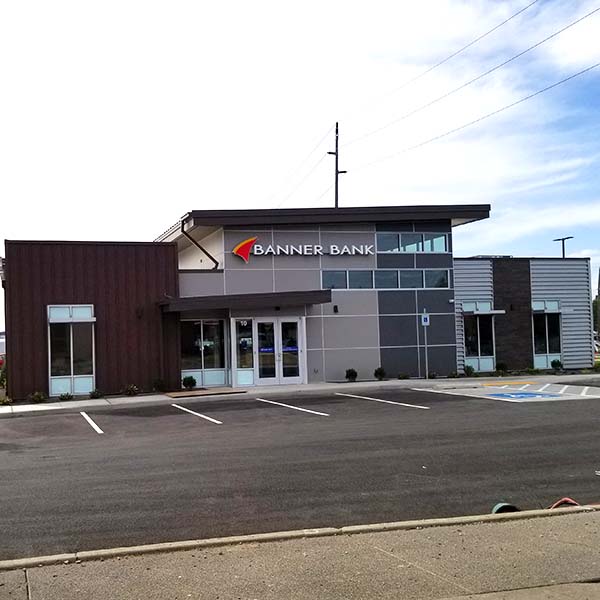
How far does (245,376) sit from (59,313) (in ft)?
21.0

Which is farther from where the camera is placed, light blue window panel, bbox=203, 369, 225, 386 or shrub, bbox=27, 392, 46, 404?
light blue window panel, bbox=203, 369, 225, 386

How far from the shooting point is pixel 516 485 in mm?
8484

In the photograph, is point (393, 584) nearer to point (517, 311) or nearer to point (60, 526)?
point (60, 526)

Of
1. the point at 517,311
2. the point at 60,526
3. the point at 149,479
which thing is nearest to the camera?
the point at 60,526

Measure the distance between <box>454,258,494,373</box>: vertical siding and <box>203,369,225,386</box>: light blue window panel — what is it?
32.2 feet

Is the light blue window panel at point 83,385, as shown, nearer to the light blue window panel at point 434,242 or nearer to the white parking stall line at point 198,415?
the white parking stall line at point 198,415

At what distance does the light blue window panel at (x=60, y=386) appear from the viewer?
2234cm

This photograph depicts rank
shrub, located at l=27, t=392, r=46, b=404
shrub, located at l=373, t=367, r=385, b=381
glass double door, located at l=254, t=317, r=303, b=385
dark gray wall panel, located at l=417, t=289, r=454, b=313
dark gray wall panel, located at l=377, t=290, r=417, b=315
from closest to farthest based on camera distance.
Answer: shrub, located at l=27, t=392, r=46, b=404 < glass double door, located at l=254, t=317, r=303, b=385 < shrub, located at l=373, t=367, r=385, b=381 < dark gray wall panel, located at l=377, t=290, r=417, b=315 < dark gray wall panel, located at l=417, t=289, r=454, b=313

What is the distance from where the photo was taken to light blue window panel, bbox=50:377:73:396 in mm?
22344

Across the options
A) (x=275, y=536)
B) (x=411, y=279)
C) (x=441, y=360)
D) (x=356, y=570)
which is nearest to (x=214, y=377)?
(x=411, y=279)

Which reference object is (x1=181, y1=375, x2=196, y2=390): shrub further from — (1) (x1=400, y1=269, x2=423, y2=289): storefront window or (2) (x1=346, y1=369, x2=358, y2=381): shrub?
(1) (x1=400, y1=269, x2=423, y2=289): storefront window

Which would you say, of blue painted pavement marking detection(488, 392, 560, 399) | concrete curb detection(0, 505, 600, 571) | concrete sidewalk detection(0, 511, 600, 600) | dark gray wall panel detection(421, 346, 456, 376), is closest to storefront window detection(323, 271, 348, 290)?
dark gray wall panel detection(421, 346, 456, 376)

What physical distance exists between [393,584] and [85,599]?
7.08 ft

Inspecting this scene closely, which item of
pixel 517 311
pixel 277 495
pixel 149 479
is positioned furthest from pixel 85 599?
pixel 517 311
